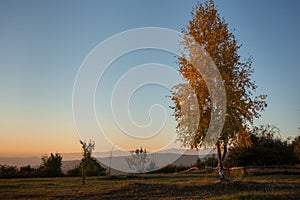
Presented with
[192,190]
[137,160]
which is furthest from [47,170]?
[192,190]

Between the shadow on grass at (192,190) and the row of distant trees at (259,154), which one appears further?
the row of distant trees at (259,154)

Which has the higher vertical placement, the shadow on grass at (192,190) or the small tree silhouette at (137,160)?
the small tree silhouette at (137,160)

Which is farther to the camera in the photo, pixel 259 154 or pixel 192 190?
pixel 259 154

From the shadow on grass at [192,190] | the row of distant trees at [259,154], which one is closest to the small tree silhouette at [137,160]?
the row of distant trees at [259,154]

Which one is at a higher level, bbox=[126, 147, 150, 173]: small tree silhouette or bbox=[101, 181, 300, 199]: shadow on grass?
bbox=[126, 147, 150, 173]: small tree silhouette

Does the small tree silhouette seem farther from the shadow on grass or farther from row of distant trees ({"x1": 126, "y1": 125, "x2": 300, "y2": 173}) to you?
the shadow on grass

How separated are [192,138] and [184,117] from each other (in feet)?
4.55

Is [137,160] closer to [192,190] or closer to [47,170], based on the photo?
[47,170]

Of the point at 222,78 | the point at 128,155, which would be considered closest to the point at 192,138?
the point at 222,78

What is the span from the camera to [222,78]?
18.4 metres

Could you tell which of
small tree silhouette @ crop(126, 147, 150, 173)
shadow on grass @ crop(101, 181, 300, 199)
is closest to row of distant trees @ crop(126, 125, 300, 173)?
small tree silhouette @ crop(126, 147, 150, 173)

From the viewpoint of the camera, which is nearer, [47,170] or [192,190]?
[192,190]

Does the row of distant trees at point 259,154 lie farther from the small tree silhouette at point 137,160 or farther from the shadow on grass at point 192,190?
the shadow on grass at point 192,190

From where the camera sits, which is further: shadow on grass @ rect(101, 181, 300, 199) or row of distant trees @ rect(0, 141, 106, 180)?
row of distant trees @ rect(0, 141, 106, 180)
